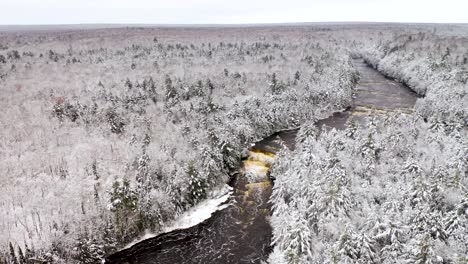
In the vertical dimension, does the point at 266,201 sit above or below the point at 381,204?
below

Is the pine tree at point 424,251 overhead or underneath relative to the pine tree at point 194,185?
overhead

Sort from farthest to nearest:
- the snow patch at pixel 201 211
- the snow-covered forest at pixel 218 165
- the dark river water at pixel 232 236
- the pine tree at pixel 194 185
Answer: the pine tree at pixel 194 185, the snow patch at pixel 201 211, the dark river water at pixel 232 236, the snow-covered forest at pixel 218 165

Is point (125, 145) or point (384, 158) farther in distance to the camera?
point (125, 145)

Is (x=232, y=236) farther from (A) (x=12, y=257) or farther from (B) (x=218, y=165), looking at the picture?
(A) (x=12, y=257)

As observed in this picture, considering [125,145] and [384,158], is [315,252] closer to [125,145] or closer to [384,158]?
[384,158]

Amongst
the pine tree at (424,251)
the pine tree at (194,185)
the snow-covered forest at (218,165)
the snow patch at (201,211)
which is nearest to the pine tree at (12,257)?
the snow-covered forest at (218,165)

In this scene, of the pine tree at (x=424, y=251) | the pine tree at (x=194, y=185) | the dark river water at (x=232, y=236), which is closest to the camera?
the pine tree at (x=424, y=251)

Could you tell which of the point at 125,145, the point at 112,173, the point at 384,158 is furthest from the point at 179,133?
the point at 384,158

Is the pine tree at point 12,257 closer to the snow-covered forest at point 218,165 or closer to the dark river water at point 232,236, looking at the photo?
the snow-covered forest at point 218,165
